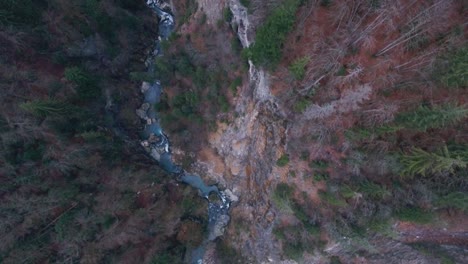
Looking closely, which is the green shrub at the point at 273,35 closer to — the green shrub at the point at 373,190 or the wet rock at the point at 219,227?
the green shrub at the point at 373,190

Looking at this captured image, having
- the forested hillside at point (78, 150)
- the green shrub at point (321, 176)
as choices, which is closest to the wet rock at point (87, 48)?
the forested hillside at point (78, 150)

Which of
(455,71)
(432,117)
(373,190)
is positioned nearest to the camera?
(455,71)

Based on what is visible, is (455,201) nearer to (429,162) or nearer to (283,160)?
(429,162)

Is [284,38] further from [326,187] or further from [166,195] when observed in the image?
[166,195]

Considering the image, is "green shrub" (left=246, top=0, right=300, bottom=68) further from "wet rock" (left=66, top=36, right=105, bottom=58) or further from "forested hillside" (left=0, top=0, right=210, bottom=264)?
"wet rock" (left=66, top=36, right=105, bottom=58)

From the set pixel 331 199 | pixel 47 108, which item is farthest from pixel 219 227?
pixel 47 108

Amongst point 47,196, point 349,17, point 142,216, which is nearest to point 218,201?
point 142,216

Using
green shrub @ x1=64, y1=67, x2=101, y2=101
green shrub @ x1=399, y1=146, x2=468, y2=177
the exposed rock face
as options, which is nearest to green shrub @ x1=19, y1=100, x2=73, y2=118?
green shrub @ x1=64, y1=67, x2=101, y2=101
